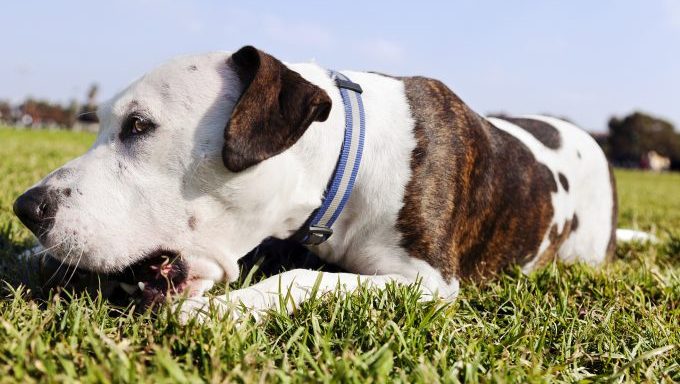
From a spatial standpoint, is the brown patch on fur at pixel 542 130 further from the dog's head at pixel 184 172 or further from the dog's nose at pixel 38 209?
the dog's nose at pixel 38 209

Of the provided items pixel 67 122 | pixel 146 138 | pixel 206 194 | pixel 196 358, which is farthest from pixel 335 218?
pixel 67 122

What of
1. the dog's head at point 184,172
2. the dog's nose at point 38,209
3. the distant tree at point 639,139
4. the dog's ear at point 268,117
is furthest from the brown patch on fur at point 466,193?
the distant tree at point 639,139

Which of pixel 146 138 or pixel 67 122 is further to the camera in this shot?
→ pixel 67 122

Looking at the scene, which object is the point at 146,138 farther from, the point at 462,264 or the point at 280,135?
the point at 462,264

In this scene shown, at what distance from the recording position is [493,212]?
3.96 metres

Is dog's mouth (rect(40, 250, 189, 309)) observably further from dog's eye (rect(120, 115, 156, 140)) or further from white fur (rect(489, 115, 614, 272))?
white fur (rect(489, 115, 614, 272))

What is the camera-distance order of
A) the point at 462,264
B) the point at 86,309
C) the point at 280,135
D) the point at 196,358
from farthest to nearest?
the point at 462,264 < the point at 280,135 < the point at 86,309 < the point at 196,358

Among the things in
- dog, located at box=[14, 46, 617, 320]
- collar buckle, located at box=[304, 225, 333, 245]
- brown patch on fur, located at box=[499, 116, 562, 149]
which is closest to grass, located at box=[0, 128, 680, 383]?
dog, located at box=[14, 46, 617, 320]

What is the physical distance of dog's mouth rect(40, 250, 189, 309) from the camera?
2.88 meters

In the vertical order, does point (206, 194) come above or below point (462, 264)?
above

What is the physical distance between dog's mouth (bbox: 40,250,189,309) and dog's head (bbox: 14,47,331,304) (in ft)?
0.04

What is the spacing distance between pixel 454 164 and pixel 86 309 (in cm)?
200

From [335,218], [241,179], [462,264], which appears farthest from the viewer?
[462,264]

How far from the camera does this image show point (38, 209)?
274 centimetres
